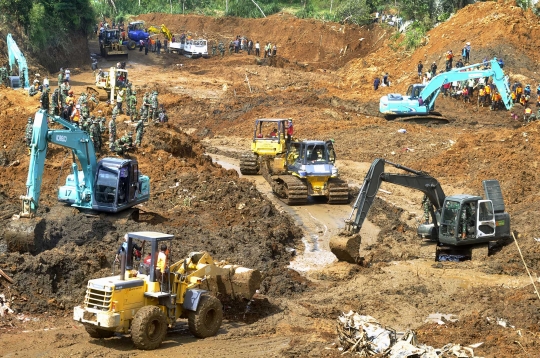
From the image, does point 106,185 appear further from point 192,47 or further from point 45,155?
point 192,47

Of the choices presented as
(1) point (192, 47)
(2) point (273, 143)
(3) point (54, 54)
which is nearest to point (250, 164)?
(2) point (273, 143)

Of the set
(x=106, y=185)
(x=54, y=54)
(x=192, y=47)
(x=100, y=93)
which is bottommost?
(x=106, y=185)

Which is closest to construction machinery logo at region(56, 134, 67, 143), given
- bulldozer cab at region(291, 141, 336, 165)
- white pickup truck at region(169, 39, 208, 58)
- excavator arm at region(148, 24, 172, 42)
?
bulldozer cab at region(291, 141, 336, 165)

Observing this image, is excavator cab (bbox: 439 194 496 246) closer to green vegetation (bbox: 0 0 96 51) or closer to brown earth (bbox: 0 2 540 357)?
brown earth (bbox: 0 2 540 357)

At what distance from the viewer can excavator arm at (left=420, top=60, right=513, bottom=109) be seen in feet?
135

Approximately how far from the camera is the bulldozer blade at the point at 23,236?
19.9 meters

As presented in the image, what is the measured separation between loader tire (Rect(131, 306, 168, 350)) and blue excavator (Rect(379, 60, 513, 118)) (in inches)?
1176

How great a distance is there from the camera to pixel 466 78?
41.2 metres

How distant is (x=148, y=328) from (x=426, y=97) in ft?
103

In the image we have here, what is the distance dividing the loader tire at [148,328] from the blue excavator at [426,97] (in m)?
29.9

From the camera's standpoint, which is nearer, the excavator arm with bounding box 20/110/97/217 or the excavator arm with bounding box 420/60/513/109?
the excavator arm with bounding box 20/110/97/217

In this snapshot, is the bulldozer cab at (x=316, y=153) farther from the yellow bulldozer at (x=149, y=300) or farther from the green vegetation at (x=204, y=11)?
the green vegetation at (x=204, y=11)

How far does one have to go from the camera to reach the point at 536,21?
177 ft

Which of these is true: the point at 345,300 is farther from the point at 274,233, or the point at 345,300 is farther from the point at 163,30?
the point at 163,30
